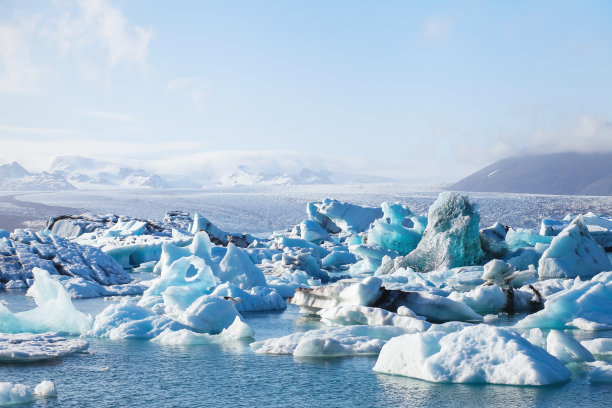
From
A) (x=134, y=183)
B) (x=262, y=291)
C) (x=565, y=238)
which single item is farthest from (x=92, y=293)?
(x=134, y=183)

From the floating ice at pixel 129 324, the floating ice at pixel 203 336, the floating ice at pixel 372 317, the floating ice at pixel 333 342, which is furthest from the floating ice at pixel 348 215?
the floating ice at pixel 333 342

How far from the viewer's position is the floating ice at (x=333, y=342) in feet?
19.6

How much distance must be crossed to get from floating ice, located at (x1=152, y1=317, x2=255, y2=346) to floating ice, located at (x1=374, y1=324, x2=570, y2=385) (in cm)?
208

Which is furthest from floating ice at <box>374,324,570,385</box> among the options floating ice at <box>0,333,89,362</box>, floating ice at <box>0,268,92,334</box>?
floating ice at <box>0,268,92,334</box>

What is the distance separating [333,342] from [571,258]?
9634 mm

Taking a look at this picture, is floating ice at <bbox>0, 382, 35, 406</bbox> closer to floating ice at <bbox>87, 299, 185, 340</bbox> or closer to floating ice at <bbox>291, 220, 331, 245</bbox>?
floating ice at <bbox>87, 299, 185, 340</bbox>

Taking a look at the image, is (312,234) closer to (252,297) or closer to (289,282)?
(289,282)

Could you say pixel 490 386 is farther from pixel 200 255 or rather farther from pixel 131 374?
pixel 200 255

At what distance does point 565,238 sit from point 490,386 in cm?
1003

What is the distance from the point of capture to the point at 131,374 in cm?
532

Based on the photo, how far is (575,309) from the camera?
7.78 m

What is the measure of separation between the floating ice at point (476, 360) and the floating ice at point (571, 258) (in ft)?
31.0

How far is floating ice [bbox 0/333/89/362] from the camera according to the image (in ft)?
18.7

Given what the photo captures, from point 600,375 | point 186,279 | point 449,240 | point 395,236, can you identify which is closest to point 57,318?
point 186,279
